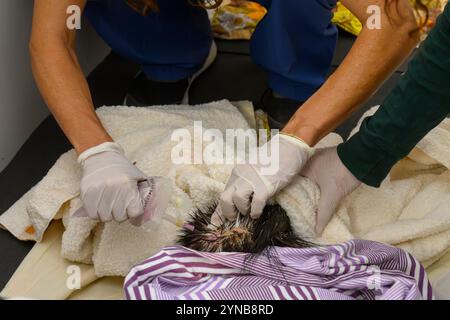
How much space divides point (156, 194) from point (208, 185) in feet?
0.36

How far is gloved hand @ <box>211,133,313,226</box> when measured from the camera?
1.02 meters

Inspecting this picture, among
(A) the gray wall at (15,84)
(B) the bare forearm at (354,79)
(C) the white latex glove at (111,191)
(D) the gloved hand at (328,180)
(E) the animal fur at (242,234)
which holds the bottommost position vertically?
(A) the gray wall at (15,84)

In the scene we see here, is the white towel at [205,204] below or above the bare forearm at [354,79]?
below

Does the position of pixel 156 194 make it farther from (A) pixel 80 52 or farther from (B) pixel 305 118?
(A) pixel 80 52

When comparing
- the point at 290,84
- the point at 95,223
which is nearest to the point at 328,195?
the point at 95,223

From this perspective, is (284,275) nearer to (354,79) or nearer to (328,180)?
(328,180)

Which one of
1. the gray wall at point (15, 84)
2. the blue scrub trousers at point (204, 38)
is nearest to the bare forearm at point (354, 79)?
the blue scrub trousers at point (204, 38)

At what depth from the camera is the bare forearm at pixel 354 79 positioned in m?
1.15

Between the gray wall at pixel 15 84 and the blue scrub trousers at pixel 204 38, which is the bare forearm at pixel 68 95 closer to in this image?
the gray wall at pixel 15 84

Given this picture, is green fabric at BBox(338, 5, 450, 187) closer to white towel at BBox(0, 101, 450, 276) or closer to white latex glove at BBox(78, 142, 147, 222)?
white towel at BBox(0, 101, 450, 276)

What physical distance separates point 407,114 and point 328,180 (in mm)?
205

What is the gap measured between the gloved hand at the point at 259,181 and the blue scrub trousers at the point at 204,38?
0.51m

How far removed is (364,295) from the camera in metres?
0.93

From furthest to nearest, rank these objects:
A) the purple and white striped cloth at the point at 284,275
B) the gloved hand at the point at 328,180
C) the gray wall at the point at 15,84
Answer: the gray wall at the point at 15,84 < the gloved hand at the point at 328,180 < the purple and white striped cloth at the point at 284,275
